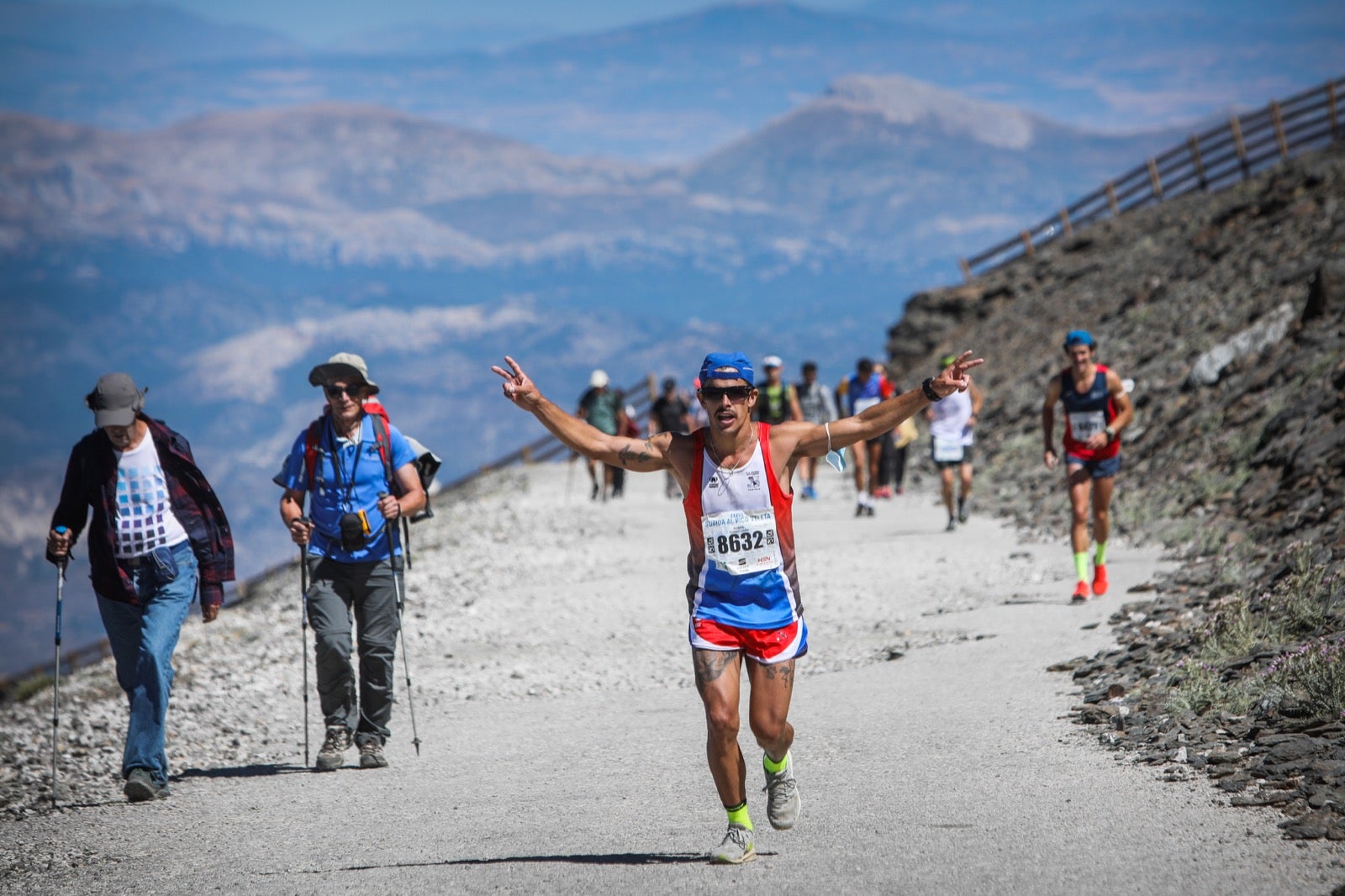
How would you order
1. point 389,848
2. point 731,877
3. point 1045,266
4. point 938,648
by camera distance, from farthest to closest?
point 1045,266, point 938,648, point 389,848, point 731,877

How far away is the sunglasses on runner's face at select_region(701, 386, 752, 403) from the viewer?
5352 mm

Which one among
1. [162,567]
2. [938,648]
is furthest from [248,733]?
[938,648]

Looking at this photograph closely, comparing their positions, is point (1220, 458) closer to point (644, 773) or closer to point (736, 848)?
point (644, 773)

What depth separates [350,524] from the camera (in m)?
7.48

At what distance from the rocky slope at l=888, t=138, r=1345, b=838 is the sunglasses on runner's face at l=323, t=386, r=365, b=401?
4.36 metres

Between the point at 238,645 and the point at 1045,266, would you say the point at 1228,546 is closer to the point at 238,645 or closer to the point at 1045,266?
the point at 238,645

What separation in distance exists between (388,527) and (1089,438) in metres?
5.70

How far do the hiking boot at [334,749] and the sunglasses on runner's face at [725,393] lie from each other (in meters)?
3.71

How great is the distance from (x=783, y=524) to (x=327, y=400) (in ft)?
10.8

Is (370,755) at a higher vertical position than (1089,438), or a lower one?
lower

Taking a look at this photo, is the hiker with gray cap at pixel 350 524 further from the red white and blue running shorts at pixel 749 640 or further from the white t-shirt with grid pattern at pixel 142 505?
the red white and blue running shorts at pixel 749 640

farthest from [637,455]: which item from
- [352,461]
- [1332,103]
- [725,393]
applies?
[1332,103]

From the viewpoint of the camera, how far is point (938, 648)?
10211 millimetres

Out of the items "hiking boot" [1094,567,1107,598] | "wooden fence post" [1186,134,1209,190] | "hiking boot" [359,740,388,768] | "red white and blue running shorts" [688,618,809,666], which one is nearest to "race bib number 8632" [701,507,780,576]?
"red white and blue running shorts" [688,618,809,666]
